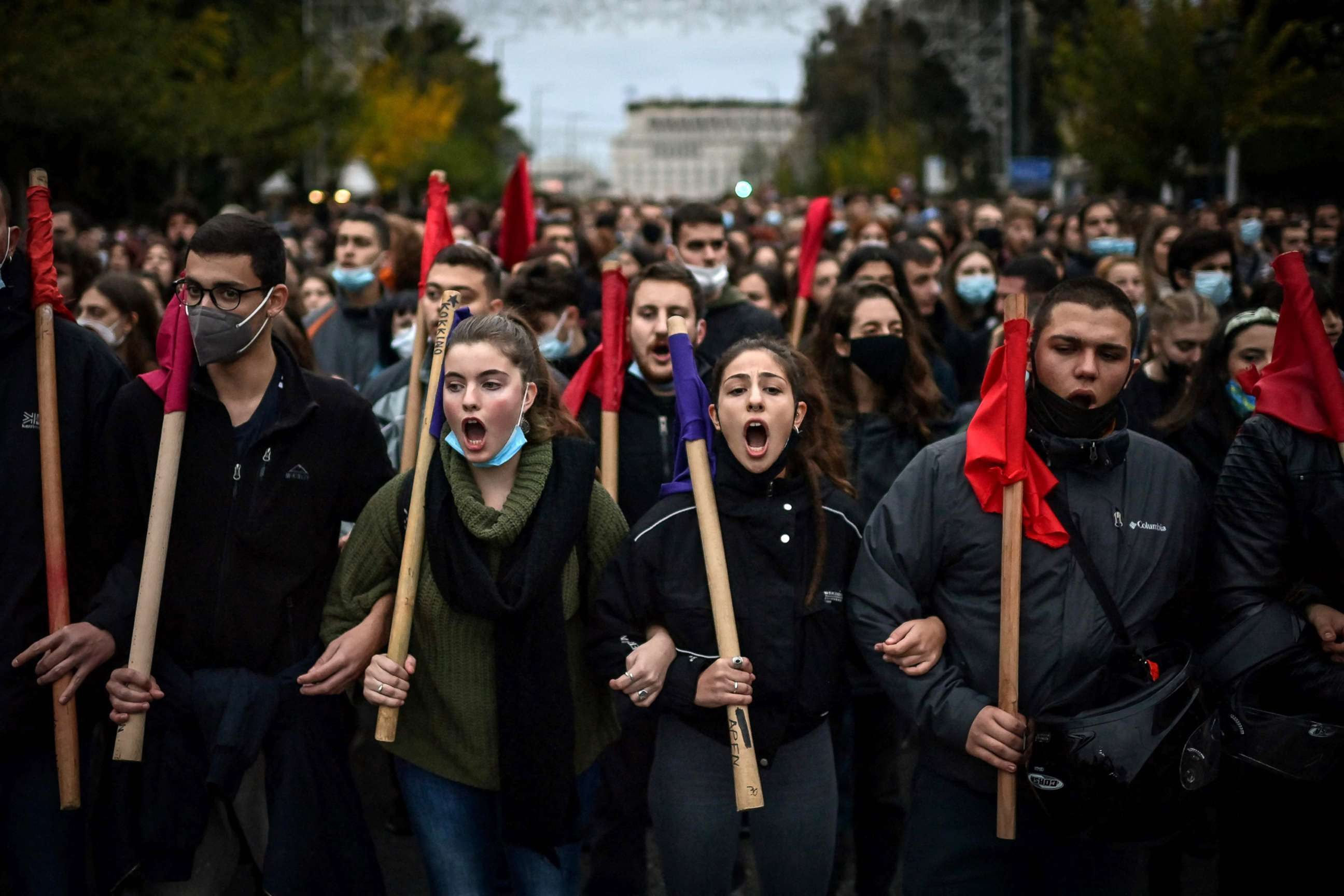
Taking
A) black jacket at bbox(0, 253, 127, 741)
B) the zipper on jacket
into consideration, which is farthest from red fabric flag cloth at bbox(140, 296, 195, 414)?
the zipper on jacket

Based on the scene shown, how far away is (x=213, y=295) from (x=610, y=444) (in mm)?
1465

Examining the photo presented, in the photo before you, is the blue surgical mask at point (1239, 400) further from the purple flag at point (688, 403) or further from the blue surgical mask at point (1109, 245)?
the blue surgical mask at point (1109, 245)

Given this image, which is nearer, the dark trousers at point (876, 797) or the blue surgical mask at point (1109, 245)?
the dark trousers at point (876, 797)

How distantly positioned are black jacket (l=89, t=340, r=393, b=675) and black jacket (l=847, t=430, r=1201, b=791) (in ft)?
4.81

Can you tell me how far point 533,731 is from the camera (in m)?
3.75

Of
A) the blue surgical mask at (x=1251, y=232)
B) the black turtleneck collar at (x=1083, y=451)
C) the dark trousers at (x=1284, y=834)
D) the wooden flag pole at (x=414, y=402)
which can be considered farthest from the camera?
the blue surgical mask at (x=1251, y=232)

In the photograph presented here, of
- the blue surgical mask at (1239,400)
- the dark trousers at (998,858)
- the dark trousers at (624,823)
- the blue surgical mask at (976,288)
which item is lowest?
the dark trousers at (624,823)

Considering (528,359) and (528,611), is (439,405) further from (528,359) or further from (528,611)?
(528,611)

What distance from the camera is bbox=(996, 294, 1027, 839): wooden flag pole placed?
3584mm

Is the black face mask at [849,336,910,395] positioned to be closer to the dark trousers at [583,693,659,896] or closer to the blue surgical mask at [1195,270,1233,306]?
the dark trousers at [583,693,659,896]

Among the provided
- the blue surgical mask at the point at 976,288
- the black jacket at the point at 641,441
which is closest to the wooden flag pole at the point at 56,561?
the black jacket at the point at 641,441

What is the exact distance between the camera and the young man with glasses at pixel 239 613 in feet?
12.7

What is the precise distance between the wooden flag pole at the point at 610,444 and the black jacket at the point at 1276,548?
183 cm

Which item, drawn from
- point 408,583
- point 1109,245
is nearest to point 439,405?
point 408,583
